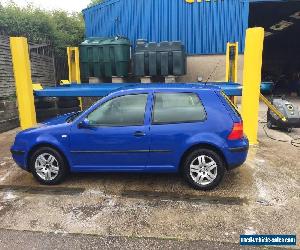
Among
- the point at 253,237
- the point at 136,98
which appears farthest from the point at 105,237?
the point at 136,98

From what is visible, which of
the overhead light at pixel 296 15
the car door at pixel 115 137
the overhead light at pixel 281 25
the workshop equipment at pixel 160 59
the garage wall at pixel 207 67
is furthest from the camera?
the overhead light at pixel 281 25

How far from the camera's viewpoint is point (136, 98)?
493 centimetres

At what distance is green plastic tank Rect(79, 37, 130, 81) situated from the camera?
12039mm

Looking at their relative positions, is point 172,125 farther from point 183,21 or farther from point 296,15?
point 296,15

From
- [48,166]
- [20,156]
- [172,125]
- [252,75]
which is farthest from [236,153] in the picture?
[20,156]

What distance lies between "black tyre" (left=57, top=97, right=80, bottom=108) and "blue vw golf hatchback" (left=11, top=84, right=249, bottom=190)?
18.3 feet

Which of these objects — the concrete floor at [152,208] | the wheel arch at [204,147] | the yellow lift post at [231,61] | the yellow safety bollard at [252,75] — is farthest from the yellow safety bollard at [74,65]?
the wheel arch at [204,147]

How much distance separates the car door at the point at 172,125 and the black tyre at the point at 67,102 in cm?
Result: 639

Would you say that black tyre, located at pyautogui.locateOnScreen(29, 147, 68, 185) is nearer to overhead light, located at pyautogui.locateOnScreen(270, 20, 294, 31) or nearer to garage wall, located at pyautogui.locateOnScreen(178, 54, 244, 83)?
garage wall, located at pyautogui.locateOnScreen(178, 54, 244, 83)

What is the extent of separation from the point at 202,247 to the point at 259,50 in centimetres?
482

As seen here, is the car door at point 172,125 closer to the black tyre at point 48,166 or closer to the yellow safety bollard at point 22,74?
the black tyre at point 48,166

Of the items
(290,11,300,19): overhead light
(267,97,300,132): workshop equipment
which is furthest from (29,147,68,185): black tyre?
(290,11,300,19): overhead light

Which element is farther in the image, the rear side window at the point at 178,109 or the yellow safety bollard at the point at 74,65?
the yellow safety bollard at the point at 74,65

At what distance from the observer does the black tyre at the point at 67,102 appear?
10500 mm
